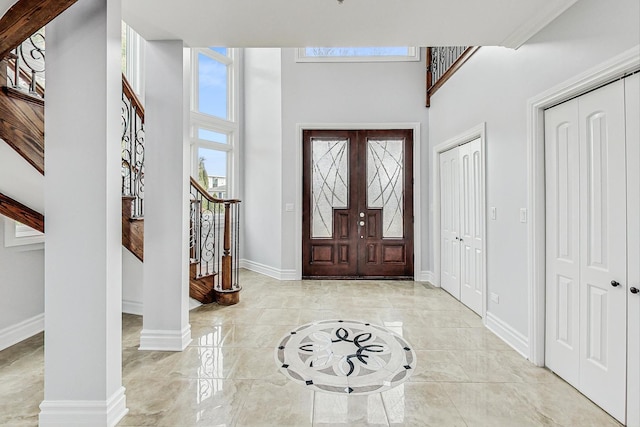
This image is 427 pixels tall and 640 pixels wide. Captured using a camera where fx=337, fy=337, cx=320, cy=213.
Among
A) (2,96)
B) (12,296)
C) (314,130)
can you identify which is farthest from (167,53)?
(314,130)

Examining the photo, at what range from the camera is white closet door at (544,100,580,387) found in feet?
7.52

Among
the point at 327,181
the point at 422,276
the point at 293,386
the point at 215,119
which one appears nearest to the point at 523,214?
the point at 293,386

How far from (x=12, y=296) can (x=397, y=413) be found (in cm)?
336

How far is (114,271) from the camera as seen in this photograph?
1930 mm

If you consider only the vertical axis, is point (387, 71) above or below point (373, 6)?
above

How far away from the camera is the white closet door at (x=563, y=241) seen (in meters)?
2.29

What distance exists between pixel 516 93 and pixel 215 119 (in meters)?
4.61

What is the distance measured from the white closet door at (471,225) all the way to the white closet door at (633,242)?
161 centimetres

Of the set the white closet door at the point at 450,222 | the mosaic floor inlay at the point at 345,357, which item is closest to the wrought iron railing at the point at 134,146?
the mosaic floor inlay at the point at 345,357

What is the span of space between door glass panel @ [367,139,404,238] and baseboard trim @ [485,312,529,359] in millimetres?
2314

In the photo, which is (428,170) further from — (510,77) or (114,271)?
(114,271)

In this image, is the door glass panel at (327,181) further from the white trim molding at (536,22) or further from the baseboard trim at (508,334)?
the white trim molding at (536,22)

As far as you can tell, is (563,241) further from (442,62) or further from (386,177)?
(442,62)

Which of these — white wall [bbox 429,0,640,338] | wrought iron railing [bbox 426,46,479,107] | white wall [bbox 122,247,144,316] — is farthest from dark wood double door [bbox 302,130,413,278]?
white wall [bbox 122,247,144,316]
